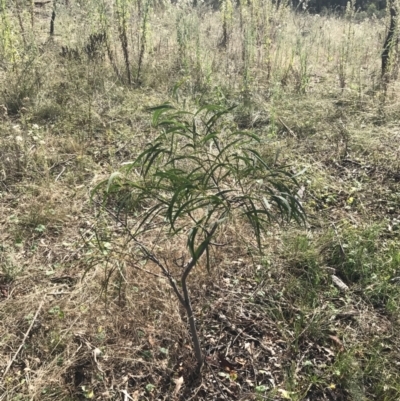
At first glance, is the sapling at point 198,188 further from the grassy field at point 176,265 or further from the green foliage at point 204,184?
the grassy field at point 176,265

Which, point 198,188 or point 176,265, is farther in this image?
point 176,265

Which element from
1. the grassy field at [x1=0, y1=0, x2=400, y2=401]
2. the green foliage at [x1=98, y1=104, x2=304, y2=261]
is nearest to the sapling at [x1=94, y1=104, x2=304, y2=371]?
the green foliage at [x1=98, y1=104, x2=304, y2=261]

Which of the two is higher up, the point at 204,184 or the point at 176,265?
the point at 204,184

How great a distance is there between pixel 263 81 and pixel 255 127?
1326 millimetres

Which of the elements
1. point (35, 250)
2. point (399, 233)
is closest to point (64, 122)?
A: point (35, 250)

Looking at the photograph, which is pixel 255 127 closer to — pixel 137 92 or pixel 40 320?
pixel 137 92

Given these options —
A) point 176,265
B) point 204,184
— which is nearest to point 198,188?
point 204,184

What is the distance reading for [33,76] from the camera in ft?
13.6

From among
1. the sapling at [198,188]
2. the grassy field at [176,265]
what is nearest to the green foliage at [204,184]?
the sapling at [198,188]

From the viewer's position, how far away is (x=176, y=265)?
6.63ft

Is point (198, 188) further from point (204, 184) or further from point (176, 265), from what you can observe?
point (176, 265)

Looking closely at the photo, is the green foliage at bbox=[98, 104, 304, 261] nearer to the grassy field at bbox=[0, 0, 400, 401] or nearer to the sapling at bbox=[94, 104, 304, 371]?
the sapling at bbox=[94, 104, 304, 371]

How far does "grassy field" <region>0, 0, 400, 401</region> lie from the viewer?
5.52ft

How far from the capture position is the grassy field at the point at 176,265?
5.52 feet
